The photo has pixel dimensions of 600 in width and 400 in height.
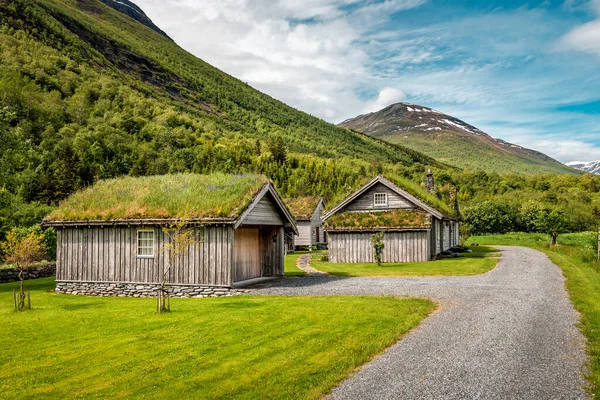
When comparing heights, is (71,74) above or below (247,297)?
above

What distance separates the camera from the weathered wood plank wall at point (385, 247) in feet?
108

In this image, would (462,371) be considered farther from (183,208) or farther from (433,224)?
(433,224)

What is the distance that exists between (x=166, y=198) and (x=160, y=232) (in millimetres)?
1538

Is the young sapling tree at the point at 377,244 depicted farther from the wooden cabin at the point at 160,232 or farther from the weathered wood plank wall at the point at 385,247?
the wooden cabin at the point at 160,232

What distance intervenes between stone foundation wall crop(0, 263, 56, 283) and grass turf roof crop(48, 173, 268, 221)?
7.71 meters

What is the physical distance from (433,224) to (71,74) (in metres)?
105

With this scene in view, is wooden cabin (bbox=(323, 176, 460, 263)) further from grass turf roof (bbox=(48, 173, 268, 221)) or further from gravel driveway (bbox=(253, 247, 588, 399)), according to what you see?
gravel driveway (bbox=(253, 247, 588, 399))

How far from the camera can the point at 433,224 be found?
34438 mm

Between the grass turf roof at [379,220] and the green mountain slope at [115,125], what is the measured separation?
14.1 meters

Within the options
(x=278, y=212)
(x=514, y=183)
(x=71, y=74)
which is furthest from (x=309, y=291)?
(x=514, y=183)

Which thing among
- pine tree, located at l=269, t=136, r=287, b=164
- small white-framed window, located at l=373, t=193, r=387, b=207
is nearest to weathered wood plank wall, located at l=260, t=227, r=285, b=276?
small white-framed window, located at l=373, t=193, r=387, b=207

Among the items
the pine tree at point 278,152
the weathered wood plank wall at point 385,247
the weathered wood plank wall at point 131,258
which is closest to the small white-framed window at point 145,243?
the weathered wood plank wall at point 131,258

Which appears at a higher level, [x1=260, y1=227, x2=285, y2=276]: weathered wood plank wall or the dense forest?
the dense forest

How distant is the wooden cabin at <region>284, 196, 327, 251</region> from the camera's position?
181ft
